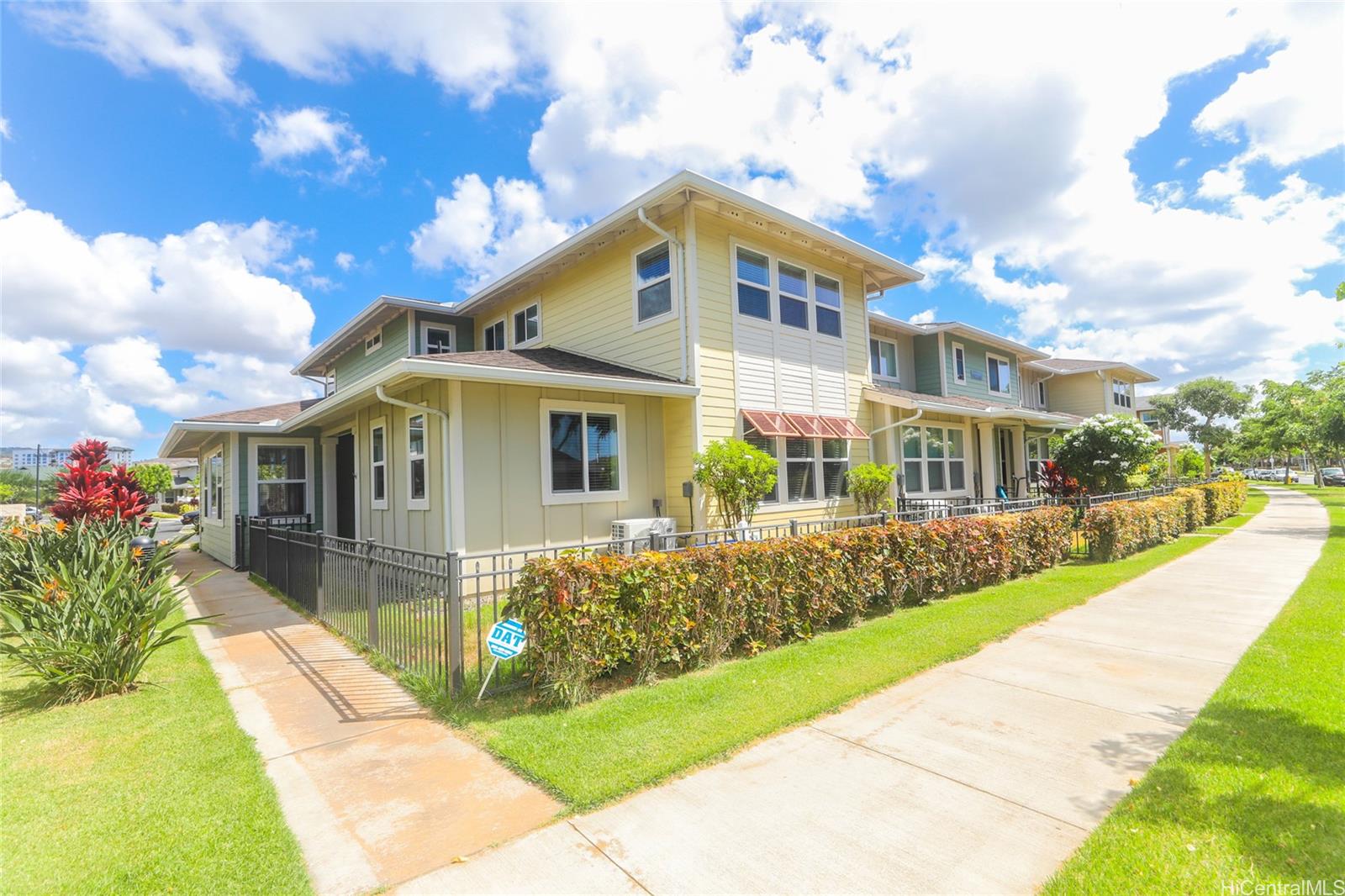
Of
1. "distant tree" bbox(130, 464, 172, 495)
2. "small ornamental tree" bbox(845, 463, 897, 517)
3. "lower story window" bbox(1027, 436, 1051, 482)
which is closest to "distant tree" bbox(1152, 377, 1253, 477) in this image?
"lower story window" bbox(1027, 436, 1051, 482)

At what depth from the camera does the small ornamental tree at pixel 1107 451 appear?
14.8 metres

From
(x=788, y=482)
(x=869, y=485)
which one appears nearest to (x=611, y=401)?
(x=788, y=482)

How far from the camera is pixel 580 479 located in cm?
972

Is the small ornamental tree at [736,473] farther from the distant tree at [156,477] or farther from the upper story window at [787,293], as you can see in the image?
the distant tree at [156,477]

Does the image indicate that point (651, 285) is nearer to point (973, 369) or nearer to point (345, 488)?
point (345, 488)

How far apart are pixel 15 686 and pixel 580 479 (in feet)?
21.2

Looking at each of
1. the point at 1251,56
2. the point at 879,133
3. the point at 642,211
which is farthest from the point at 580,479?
the point at 1251,56

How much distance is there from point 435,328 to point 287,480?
207 inches

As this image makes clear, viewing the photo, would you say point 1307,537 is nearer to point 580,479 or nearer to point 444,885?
point 580,479

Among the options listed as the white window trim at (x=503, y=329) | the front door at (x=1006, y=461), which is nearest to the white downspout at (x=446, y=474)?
the white window trim at (x=503, y=329)

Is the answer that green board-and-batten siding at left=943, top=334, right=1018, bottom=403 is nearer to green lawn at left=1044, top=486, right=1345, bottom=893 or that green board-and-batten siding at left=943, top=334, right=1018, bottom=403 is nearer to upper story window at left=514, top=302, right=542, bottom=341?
upper story window at left=514, top=302, right=542, bottom=341

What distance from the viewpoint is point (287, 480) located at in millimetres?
14547

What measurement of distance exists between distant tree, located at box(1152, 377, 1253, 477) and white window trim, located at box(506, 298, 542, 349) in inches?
1988

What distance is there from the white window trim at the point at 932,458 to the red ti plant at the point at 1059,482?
2092 millimetres
